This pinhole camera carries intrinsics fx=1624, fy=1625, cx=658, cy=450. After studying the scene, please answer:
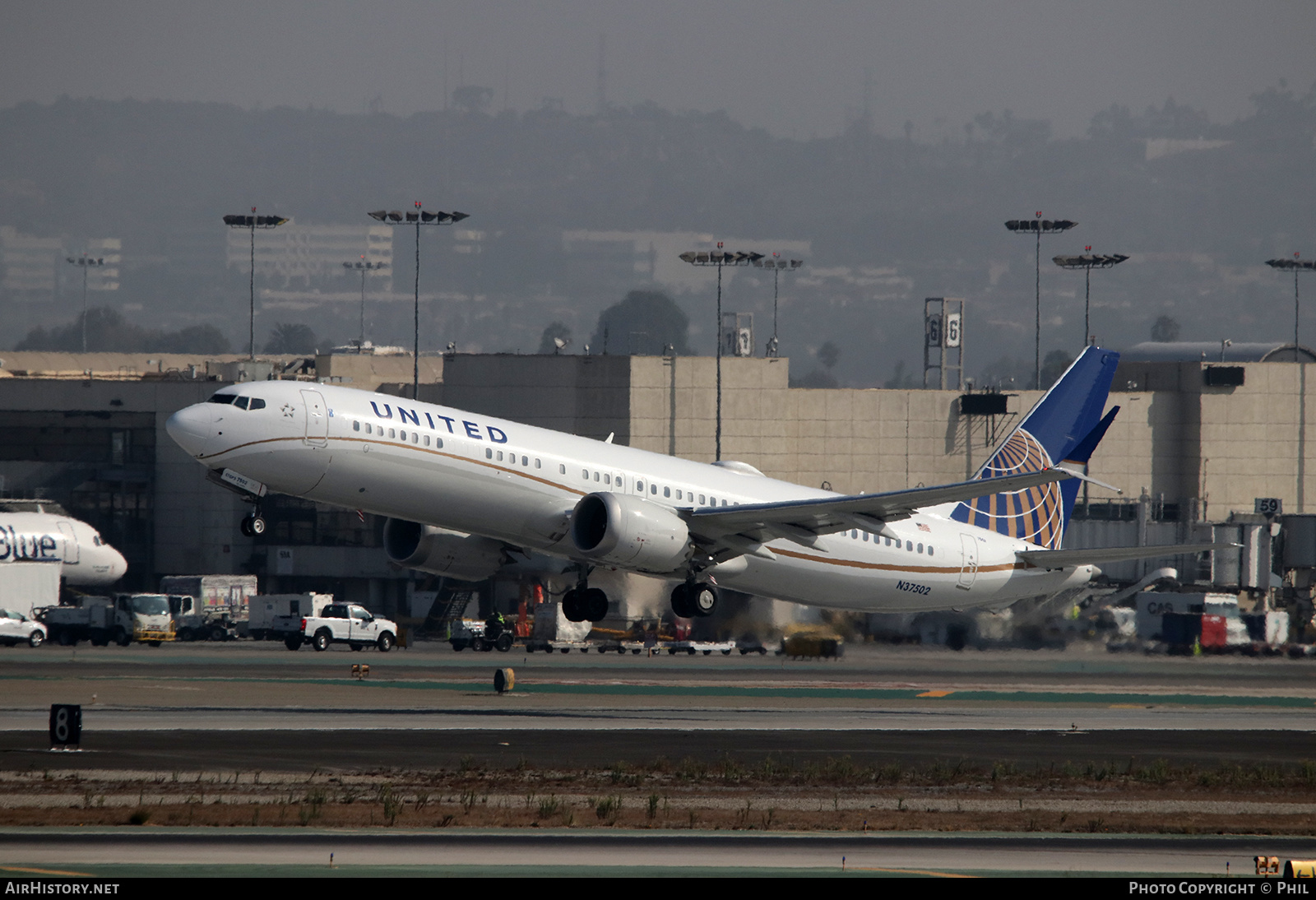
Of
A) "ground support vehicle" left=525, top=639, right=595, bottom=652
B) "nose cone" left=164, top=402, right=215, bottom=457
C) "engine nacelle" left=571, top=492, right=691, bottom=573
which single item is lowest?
"ground support vehicle" left=525, top=639, right=595, bottom=652

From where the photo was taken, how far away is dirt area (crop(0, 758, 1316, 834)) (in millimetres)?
30703

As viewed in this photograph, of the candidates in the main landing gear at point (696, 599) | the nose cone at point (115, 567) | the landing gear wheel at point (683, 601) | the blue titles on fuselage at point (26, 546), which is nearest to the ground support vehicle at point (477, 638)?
the blue titles on fuselage at point (26, 546)

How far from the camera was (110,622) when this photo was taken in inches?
3654

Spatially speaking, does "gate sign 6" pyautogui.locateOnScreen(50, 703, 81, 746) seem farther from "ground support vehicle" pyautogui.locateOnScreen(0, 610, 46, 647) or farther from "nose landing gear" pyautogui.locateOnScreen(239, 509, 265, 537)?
"ground support vehicle" pyautogui.locateOnScreen(0, 610, 46, 647)

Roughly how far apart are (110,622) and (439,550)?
1814 inches

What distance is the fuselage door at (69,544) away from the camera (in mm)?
107688

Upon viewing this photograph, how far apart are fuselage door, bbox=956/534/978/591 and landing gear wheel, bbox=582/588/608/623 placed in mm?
14137

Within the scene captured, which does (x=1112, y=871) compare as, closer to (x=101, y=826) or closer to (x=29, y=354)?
(x=101, y=826)

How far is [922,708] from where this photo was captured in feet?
194

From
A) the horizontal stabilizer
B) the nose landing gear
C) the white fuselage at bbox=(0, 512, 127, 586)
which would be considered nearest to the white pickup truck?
the white fuselage at bbox=(0, 512, 127, 586)

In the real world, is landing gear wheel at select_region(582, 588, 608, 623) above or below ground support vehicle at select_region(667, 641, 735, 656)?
above

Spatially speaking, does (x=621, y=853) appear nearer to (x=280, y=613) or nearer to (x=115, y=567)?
(x=280, y=613)

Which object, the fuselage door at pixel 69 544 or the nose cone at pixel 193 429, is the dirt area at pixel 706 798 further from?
the fuselage door at pixel 69 544

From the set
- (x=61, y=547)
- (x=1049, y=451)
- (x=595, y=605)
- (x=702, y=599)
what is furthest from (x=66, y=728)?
(x=61, y=547)
